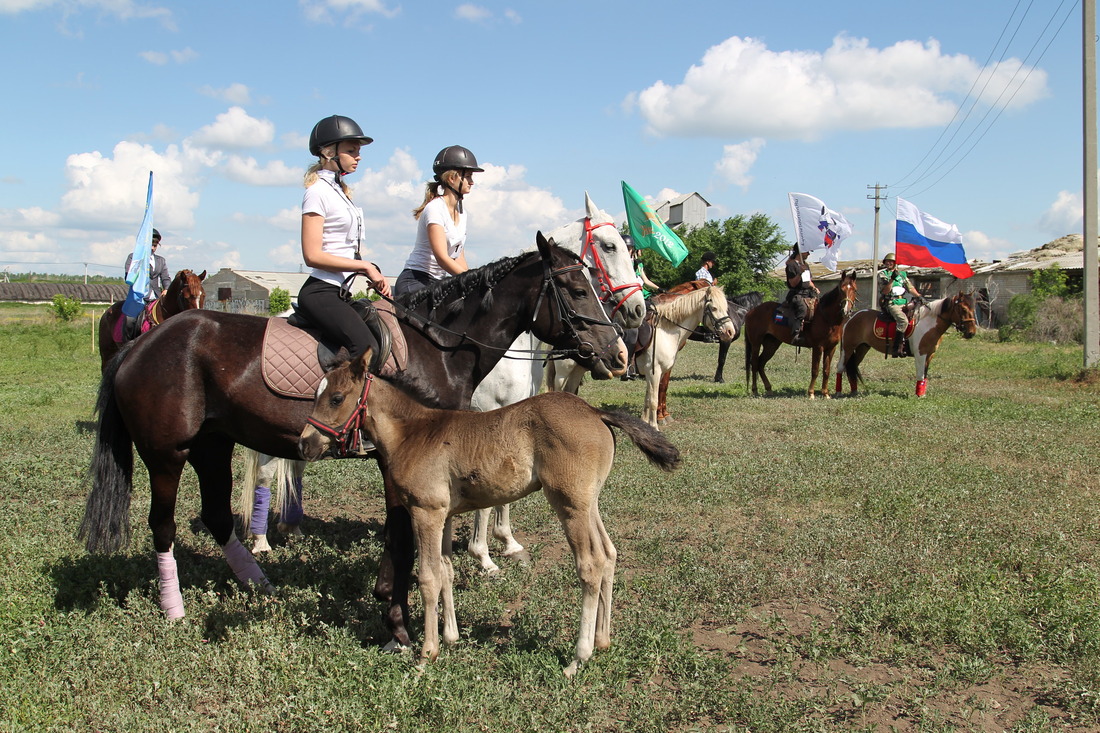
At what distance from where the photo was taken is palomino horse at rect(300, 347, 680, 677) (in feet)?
13.5

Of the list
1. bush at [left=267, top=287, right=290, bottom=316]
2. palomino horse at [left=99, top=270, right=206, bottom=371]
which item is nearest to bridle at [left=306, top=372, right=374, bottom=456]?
palomino horse at [left=99, top=270, right=206, bottom=371]

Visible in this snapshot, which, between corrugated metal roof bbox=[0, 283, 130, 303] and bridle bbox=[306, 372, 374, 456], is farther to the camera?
corrugated metal roof bbox=[0, 283, 130, 303]

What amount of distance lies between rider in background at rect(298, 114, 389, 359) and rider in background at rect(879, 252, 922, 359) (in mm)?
14054

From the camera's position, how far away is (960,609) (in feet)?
15.6

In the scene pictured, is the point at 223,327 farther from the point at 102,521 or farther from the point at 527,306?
the point at 527,306

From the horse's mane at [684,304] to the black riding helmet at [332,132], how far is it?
8886mm

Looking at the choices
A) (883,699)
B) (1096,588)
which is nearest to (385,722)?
(883,699)

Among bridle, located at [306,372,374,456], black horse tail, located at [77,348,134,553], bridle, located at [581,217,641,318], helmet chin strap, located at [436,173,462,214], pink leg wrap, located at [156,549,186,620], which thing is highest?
helmet chin strap, located at [436,173,462,214]

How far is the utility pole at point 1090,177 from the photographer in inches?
659

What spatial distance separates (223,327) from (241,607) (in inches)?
73.3

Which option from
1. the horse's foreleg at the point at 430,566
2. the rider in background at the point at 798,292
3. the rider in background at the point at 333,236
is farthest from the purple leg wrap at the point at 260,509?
the rider in background at the point at 798,292

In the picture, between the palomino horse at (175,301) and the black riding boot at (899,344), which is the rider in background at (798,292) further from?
the palomino horse at (175,301)

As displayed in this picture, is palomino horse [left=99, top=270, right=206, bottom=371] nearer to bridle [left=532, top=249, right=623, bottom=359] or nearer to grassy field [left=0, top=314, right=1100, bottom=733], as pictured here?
grassy field [left=0, top=314, right=1100, bottom=733]

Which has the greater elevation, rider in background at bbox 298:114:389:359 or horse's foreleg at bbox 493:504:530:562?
rider in background at bbox 298:114:389:359
